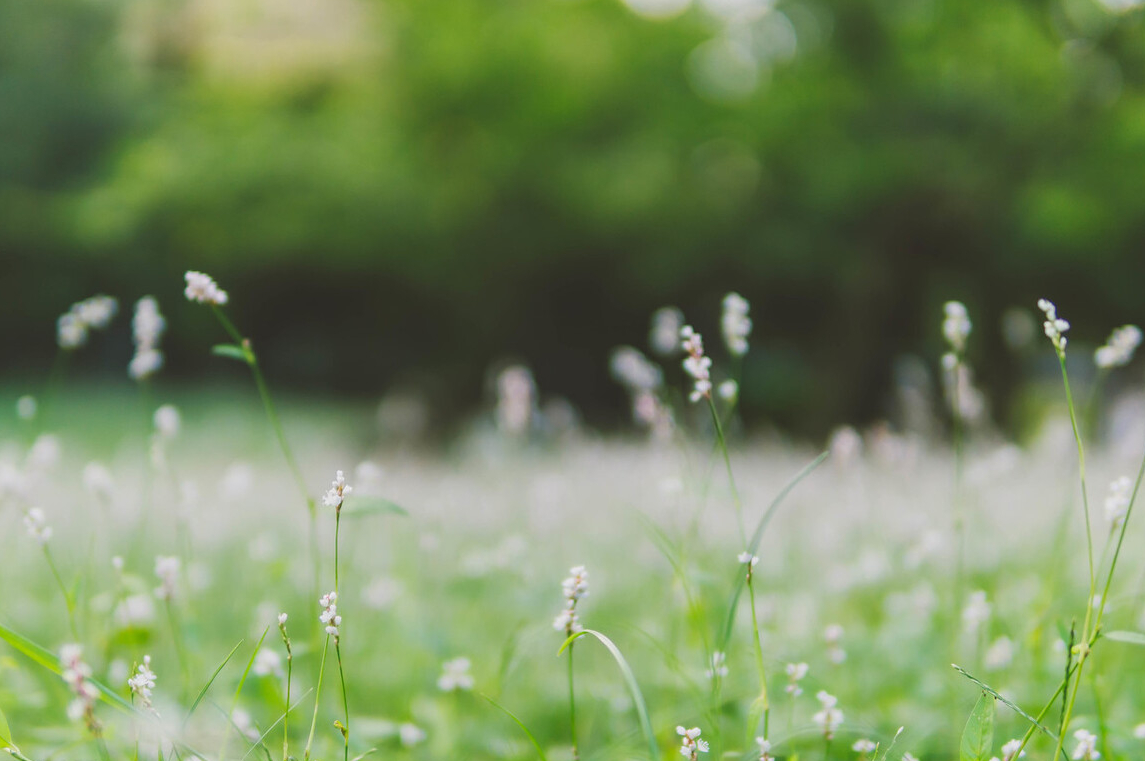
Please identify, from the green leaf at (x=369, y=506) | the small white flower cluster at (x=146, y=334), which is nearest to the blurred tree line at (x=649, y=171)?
the small white flower cluster at (x=146, y=334)

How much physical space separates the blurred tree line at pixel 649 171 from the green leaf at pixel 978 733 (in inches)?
272

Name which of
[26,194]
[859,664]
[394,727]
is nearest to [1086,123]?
[859,664]

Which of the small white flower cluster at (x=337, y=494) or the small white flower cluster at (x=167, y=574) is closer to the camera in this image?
the small white flower cluster at (x=337, y=494)

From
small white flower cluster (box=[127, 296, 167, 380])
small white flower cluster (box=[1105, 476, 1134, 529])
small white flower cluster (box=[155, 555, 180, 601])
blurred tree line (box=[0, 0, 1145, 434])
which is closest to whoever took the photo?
small white flower cluster (box=[1105, 476, 1134, 529])

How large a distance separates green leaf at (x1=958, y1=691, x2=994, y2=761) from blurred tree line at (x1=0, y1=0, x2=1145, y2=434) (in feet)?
22.7

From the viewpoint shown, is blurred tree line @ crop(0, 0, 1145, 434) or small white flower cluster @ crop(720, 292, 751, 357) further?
blurred tree line @ crop(0, 0, 1145, 434)

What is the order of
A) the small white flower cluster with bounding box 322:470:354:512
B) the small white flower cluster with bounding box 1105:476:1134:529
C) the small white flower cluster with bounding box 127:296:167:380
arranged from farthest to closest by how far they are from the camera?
1. the small white flower cluster with bounding box 127:296:167:380
2. the small white flower cluster with bounding box 1105:476:1134:529
3. the small white flower cluster with bounding box 322:470:354:512

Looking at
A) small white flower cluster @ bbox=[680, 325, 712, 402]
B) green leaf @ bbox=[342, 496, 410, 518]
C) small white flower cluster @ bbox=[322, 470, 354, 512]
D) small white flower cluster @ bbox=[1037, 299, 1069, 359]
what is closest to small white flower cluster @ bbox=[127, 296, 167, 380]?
green leaf @ bbox=[342, 496, 410, 518]

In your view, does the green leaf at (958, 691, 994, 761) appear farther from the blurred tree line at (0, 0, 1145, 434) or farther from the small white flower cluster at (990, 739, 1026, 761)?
the blurred tree line at (0, 0, 1145, 434)

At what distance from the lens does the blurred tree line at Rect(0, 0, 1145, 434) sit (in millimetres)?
7539

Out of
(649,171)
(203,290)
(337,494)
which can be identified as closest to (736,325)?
(337,494)

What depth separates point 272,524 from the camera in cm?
374

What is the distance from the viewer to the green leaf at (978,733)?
1063 mm

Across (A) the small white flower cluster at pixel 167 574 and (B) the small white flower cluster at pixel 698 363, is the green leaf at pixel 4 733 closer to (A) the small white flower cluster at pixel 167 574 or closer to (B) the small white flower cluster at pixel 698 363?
(A) the small white flower cluster at pixel 167 574
